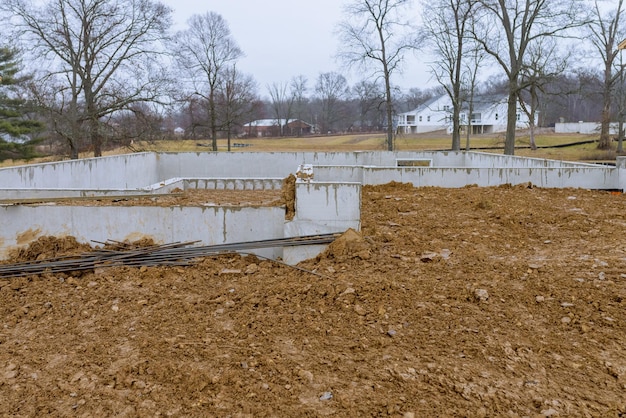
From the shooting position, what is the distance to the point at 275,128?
192 feet

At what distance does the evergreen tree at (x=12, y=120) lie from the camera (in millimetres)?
24922

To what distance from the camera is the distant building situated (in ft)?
189

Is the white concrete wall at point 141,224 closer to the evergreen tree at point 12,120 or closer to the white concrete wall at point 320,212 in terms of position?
the white concrete wall at point 320,212

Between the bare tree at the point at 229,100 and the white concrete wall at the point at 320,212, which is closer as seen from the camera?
the white concrete wall at the point at 320,212

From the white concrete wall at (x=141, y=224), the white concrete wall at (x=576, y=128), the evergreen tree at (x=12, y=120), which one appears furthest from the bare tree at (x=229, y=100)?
the white concrete wall at (x=576, y=128)

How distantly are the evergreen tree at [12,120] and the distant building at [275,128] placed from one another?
98.0 ft

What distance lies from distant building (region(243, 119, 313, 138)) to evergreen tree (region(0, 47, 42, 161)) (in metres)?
29.9

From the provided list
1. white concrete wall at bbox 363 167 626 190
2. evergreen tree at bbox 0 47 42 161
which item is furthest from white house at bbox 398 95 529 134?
white concrete wall at bbox 363 167 626 190

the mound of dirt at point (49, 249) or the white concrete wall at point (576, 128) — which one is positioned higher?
the white concrete wall at point (576, 128)

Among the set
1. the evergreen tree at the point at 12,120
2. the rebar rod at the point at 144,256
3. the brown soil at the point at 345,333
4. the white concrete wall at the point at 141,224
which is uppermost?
the evergreen tree at the point at 12,120

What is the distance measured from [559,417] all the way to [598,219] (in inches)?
183

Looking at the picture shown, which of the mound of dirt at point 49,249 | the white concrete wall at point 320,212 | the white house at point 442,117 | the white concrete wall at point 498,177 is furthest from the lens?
the white house at point 442,117

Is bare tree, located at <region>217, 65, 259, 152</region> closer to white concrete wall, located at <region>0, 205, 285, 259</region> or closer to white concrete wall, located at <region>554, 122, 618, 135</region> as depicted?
white concrete wall, located at <region>0, 205, 285, 259</region>

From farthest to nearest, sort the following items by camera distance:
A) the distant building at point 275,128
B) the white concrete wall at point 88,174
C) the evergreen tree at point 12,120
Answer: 1. the distant building at point 275,128
2. the evergreen tree at point 12,120
3. the white concrete wall at point 88,174
